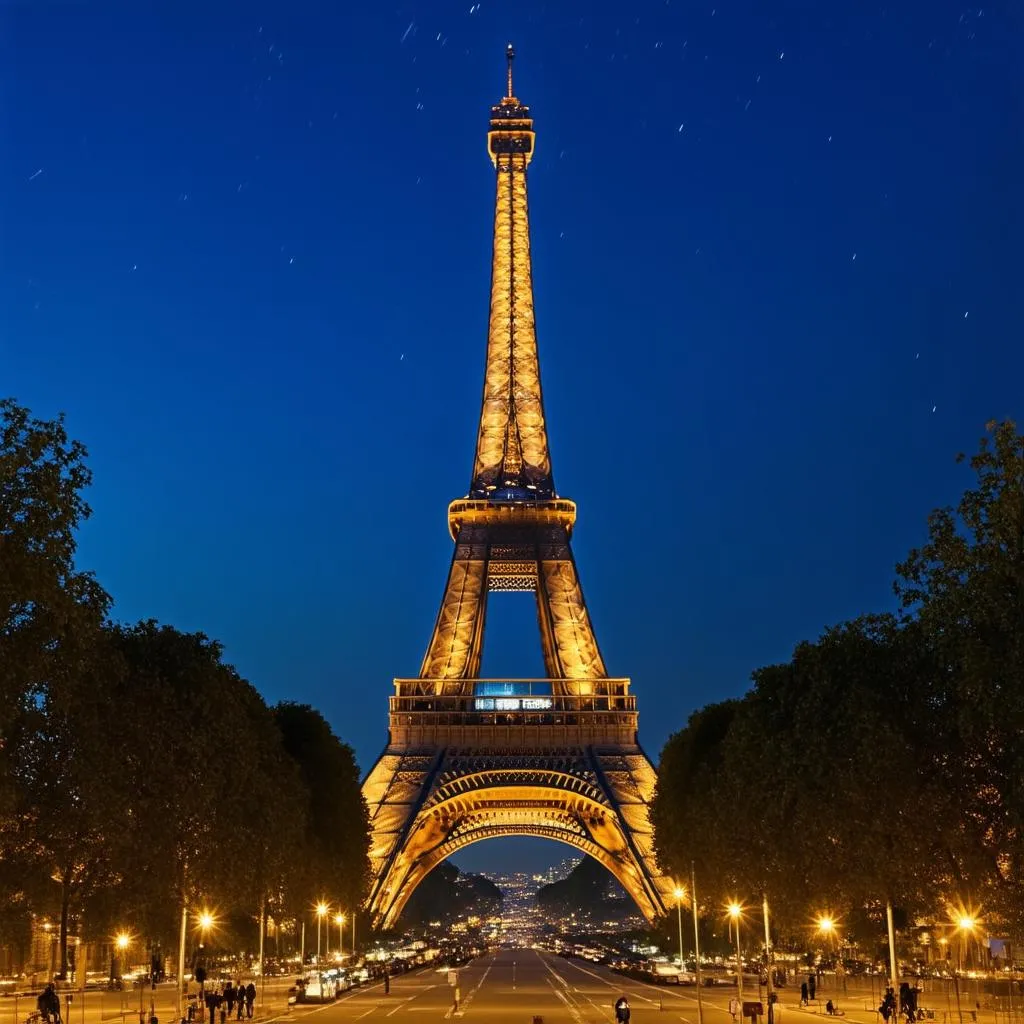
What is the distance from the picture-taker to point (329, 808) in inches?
3647

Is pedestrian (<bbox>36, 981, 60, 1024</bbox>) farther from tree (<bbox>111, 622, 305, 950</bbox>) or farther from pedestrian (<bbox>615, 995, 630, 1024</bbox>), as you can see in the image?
pedestrian (<bbox>615, 995, 630, 1024</bbox>)

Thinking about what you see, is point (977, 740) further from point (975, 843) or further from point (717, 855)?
point (717, 855)

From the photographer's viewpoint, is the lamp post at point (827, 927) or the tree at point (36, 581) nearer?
the tree at point (36, 581)

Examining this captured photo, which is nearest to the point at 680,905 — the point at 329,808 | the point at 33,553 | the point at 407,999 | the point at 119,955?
the point at 329,808

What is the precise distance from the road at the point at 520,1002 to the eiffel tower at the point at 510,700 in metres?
22.1

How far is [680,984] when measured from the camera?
267 ft

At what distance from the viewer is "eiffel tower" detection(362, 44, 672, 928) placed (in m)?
121

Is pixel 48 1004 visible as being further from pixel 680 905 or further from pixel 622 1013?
pixel 680 905

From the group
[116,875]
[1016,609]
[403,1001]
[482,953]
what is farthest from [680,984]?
[482,953]

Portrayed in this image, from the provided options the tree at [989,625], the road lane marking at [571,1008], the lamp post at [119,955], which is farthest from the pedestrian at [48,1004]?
the lamp post at [119,955]

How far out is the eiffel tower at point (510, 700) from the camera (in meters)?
121

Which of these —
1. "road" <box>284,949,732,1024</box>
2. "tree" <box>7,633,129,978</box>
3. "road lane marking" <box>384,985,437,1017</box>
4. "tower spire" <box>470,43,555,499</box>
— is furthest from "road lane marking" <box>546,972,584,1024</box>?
"tower spire" <box>470,43,555,499</box>

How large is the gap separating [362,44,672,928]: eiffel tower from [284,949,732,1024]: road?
22.1 meters

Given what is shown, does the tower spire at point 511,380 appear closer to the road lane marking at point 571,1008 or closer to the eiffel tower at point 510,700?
the eiffel tower at point 510,700
